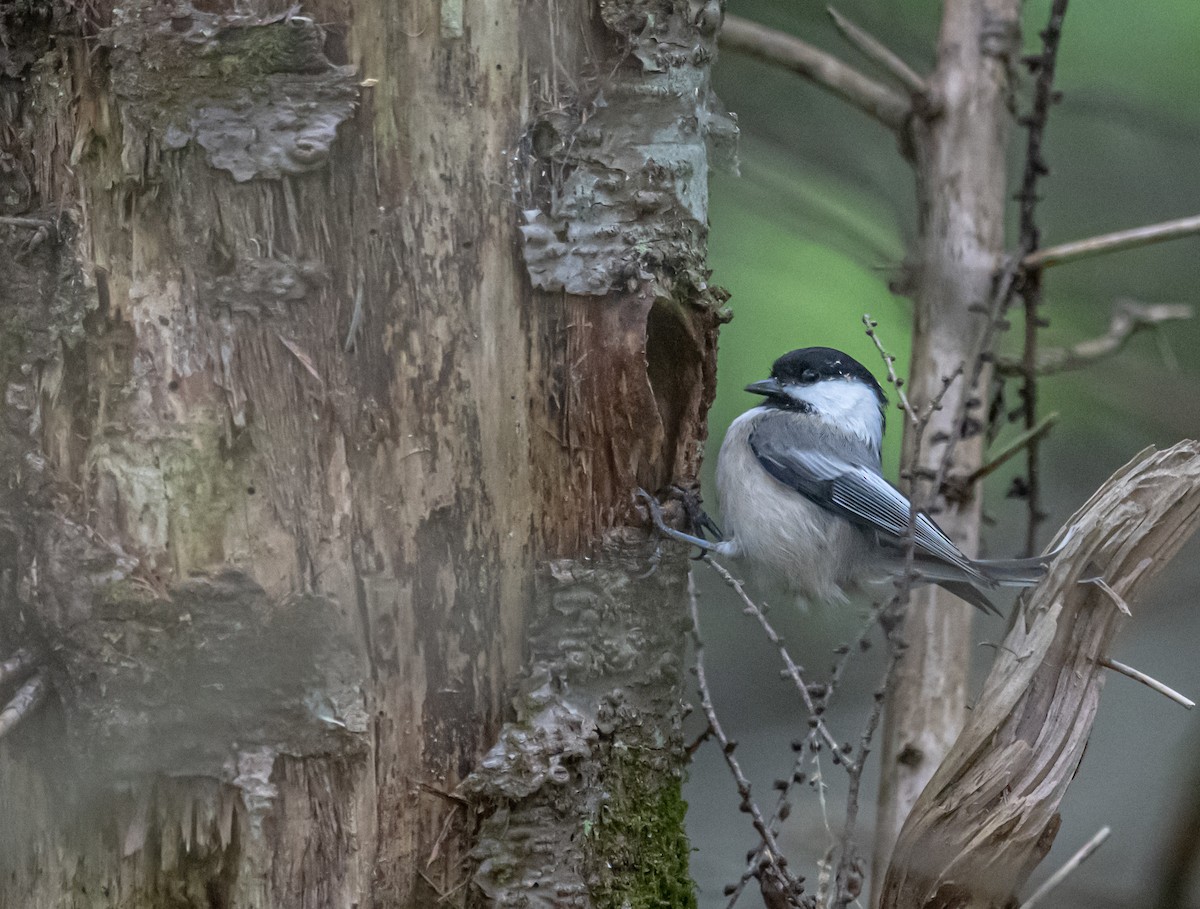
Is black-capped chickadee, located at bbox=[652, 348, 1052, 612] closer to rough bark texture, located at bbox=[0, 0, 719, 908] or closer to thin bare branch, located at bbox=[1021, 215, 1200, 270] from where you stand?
thin bare branch, located at bbox=[1021, 215, 1200, 270]

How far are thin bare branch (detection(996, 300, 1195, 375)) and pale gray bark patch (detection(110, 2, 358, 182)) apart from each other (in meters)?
1.79

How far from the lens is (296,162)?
144 centimetres

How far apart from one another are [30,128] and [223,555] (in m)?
0.63

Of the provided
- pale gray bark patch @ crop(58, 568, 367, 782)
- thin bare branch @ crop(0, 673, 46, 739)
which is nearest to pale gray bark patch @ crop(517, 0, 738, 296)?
pale gray bark patch @ crop(58, 568, 367, 782)

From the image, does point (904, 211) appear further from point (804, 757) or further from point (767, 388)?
point (804, 757)

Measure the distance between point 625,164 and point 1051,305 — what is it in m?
2.18

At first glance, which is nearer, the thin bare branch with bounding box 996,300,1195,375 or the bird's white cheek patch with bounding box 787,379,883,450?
the thin bare branch with bounding box 996,300,1195,375

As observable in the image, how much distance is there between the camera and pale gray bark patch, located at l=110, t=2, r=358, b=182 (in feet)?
4.70

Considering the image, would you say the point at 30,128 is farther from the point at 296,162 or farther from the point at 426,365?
the point at 426,365

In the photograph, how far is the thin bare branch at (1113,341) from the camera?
267 centimetres

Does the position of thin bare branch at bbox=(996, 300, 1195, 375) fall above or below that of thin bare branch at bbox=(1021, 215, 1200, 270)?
below

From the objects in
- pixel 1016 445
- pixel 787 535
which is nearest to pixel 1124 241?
pixel 1016 445

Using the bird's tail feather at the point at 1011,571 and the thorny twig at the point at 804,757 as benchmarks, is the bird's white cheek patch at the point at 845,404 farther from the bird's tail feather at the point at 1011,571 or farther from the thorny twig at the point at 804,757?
the thorny twig at the point at 804,757

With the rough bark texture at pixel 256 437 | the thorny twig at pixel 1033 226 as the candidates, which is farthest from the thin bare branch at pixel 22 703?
the thorny twig at pixel 1033 226
